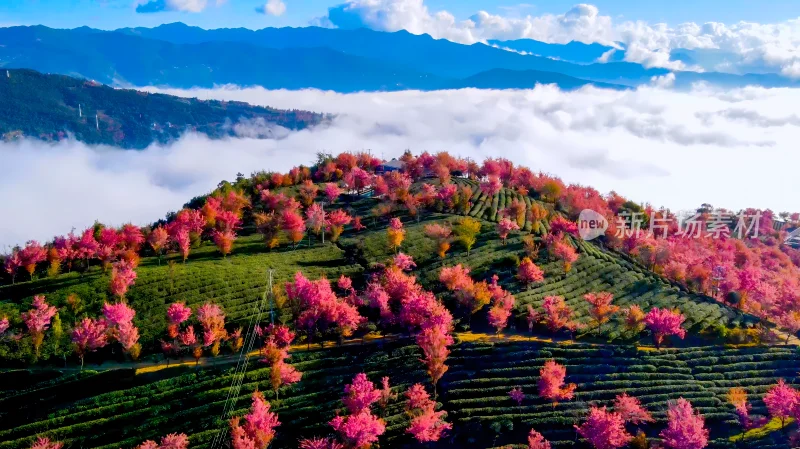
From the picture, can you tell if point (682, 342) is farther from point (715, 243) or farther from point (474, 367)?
point (715, 243)

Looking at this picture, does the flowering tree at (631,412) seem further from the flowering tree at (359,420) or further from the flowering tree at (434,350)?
the flowering tree at (359,420)

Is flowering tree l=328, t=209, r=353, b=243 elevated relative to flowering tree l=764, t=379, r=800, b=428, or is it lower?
elevated

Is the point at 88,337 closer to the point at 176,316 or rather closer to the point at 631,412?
the point at 176,316

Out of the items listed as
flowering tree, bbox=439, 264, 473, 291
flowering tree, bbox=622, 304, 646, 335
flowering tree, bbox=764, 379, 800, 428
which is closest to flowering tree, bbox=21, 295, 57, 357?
flowering tree, bbox=439, 264, 473, 291

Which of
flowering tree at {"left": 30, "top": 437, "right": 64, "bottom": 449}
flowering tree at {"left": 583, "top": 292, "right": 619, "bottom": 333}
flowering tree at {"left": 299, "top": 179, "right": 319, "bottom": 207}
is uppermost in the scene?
flowering tree at {"left": 299, "top": 179, "right": 319, "bottom": 207}

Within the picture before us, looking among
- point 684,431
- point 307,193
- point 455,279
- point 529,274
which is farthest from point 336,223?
point 684,431

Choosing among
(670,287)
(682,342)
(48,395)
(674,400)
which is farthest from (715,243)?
(48,395)

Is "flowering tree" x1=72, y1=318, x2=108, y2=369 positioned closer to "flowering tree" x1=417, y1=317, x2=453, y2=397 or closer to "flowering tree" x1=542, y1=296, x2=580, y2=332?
"flowering tree" x1=417, y1=317, x2=453, y2=397

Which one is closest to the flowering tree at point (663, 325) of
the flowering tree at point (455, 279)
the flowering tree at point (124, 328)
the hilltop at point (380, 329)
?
the hilltop at point (380, 329)
